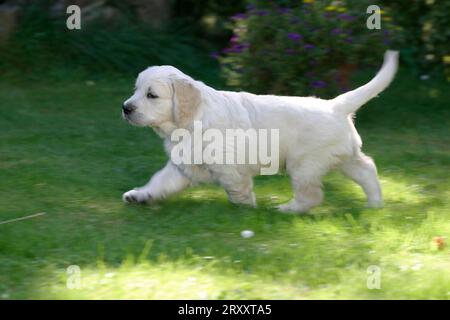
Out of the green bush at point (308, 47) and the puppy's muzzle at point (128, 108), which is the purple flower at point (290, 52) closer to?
the green bush at point (308, 47)

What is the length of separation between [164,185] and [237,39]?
13.4 ft

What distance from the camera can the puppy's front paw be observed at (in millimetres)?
6012

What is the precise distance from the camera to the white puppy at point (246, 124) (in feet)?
19.3

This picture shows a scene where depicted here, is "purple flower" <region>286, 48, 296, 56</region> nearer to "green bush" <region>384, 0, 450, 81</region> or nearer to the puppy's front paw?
"green bush" <region>384, 0, 450, 81</region>

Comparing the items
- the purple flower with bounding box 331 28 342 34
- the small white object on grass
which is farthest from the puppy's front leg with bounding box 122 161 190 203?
the purple flower with bounding box 331 28 342 34

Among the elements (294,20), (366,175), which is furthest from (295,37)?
(366,175)

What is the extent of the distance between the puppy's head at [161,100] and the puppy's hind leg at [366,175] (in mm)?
1300

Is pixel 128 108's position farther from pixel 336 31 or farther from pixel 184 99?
pixel 336 31

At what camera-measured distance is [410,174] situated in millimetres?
7227

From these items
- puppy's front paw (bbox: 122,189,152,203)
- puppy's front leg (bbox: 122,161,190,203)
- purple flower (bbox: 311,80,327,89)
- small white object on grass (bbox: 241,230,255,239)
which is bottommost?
small white object on grass (bbox: 241,230,255,239)

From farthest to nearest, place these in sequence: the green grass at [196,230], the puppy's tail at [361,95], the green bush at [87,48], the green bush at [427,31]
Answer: the green bush at [87,48] < the green bush at [427,31] < the puppy's tail at [361,95] < the green grass at [196,230]

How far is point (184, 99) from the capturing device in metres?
5.86

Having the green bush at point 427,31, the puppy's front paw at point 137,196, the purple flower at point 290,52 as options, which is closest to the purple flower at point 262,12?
Result: the purple flower at point 290,52
